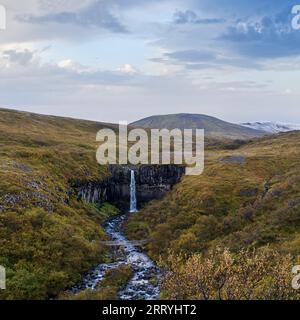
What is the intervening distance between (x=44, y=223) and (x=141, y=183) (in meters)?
41.2

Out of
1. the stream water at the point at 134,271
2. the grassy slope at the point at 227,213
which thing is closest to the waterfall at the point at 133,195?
the grassy slope at the point at 227,213

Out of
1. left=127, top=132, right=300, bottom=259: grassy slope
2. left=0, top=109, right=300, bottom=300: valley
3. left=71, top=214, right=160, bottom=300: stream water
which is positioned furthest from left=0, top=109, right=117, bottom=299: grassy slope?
left=127, top=132, right=300, bottom=259: grassy slope

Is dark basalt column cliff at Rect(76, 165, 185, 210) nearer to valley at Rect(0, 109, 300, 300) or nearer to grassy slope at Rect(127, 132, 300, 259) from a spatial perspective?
valley at Rect(0, 109, 300, 300)

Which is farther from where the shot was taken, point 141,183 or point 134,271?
point 141,183

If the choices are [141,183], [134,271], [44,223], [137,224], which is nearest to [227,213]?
[137,224]

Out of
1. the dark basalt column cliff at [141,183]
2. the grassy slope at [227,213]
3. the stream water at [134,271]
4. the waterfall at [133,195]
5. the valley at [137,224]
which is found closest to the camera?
the valley at [137,224]

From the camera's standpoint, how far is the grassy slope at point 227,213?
2119 inches

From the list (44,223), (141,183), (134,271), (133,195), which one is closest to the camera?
(134,271)

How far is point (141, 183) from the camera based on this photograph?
96.0m

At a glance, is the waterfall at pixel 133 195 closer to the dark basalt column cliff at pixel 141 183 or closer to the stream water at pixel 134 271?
the dark basalt column cliff at pixel 141 183

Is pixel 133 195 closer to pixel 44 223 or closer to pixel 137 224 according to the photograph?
pixel 137 224

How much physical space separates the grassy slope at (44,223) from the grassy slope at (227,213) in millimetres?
9433

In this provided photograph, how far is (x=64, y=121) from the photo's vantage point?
194000 mm

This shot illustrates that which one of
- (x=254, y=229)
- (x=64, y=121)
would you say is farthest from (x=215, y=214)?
(x=64, y=121)
